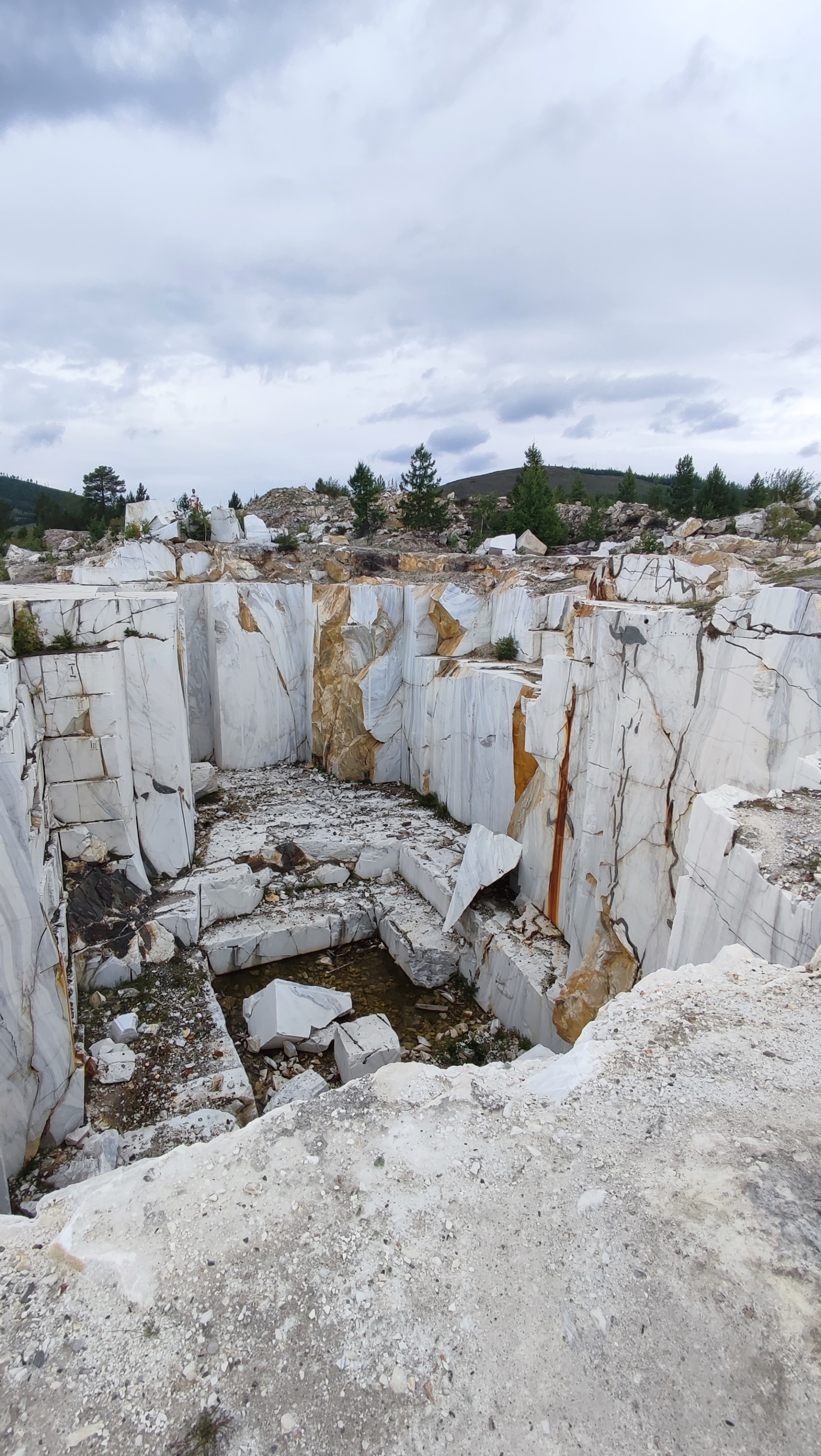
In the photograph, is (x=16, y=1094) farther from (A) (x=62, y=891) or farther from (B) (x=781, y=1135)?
(B) (x=781, y=1135)

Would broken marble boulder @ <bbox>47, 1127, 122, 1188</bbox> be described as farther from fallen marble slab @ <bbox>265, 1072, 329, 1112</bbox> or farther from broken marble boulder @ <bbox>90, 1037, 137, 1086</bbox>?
fallen marble slab @ <bbox>265, 1072, 329, 1112</bbox>

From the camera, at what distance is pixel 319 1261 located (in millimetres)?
1714

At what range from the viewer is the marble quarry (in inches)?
155

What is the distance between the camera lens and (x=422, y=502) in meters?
18.9

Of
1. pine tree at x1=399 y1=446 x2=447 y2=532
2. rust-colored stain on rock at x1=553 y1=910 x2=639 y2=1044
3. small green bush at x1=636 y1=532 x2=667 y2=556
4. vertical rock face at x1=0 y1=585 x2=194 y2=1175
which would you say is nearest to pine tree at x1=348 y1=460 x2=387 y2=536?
pine tree at x1=399 y1=446 x2=447 y2=532

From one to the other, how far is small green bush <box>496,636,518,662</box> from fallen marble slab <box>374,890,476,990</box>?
3.34 meters

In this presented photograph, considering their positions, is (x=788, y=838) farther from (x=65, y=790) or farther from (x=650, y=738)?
(x=65, y=790)

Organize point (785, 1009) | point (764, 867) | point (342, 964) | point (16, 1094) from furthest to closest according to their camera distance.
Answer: point (342, 964)
point (16, 1094)
point (764, 867)
point (785, 1009)

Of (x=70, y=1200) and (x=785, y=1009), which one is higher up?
(x=785, y=1009)

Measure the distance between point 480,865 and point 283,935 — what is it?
2152 millimetres

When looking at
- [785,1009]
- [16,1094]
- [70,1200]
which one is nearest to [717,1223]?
[785,1009]

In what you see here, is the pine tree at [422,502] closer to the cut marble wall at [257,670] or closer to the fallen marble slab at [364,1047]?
the cut marble wall at [257,670]

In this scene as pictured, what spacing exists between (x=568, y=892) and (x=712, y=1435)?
15.7 ft

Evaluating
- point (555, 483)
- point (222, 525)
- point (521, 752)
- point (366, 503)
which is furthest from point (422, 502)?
point (555, 483)
